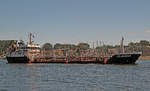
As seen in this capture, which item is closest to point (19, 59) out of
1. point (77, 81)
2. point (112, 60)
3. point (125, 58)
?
point (112, 60)

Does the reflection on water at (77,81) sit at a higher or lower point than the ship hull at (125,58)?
lower

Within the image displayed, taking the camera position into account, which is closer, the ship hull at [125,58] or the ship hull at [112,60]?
the ship hull at [125,58]

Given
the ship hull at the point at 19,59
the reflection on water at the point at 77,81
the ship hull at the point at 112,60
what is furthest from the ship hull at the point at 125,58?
the ship hull at the point at 19,59

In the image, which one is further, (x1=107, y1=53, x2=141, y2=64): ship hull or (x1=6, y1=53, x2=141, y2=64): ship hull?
(x1=6, y1=53, x2=141, y2=64): ship hull

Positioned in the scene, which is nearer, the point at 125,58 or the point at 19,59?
the point at 125,58

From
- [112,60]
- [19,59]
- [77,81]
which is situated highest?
[19,59]

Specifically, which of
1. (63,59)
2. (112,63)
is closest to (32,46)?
(63,59)

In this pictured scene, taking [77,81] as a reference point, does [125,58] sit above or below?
above

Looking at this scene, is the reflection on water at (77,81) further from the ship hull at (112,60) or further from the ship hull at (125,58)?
the ship hull at (112,60)

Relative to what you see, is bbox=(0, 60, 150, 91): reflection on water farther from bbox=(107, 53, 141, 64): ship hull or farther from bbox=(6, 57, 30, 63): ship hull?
bbox=(6, 57, 30, 63): ship hull

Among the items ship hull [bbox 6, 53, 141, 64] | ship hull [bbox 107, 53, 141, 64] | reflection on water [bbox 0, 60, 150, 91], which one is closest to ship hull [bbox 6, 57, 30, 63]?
ship hull [bbox 6, 53, 141, 64]

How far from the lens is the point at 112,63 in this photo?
74.3 metres

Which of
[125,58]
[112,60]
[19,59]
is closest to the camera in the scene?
[125,58]

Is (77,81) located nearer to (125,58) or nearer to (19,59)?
(125,58)
